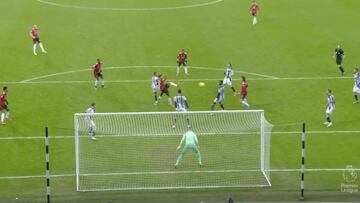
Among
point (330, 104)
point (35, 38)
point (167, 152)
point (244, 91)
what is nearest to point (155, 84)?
point (244, 91)

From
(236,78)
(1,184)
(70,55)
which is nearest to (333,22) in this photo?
(236,78)

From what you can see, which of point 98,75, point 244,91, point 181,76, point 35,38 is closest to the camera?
point 244,91

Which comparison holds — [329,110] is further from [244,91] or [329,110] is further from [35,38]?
[35,38]

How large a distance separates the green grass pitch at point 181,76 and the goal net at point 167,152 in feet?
2.63

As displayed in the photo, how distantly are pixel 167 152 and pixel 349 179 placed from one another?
7.37 meters

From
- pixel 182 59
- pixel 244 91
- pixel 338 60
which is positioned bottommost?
pixel 244 91

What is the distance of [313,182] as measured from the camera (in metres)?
32.1

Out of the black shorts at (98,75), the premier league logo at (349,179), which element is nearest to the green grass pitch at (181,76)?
the premier league logo at (349,179)

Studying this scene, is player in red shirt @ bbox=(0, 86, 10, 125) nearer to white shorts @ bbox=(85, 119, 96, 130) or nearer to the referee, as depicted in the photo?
white shorts @ bbox=(85, 119, 96, 130)

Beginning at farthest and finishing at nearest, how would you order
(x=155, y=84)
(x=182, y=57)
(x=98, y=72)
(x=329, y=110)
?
(x=182, y=57) < (x=98, y=72) < (x=155, y=84) < (x=329, y=110)

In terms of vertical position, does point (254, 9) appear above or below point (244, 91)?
above

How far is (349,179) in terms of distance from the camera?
3238cm

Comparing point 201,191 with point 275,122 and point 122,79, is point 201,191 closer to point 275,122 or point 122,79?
point 275,122

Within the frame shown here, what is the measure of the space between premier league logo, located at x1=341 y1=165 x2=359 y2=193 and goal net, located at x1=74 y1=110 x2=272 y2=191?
299 cm
